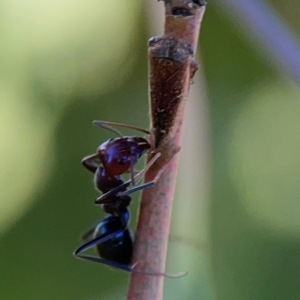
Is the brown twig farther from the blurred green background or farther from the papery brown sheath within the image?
the blurred green background

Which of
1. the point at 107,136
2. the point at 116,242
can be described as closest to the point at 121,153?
the point at 116,242

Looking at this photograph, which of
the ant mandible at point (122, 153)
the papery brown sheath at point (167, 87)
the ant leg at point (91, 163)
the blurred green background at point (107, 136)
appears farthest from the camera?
the blurred green background at point (107, 136)

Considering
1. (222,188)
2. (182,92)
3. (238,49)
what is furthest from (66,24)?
(182,92)

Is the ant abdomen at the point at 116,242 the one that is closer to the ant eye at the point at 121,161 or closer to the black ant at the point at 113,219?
the black ant at the point at 113,219

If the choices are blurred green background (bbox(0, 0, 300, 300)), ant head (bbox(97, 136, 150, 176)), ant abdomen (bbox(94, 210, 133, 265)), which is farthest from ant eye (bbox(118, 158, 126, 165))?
blurred green background (bbox(0, 0, 300, 300))

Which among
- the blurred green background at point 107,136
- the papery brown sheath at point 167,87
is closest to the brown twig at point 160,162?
the papery brown sheath at point 167,87
